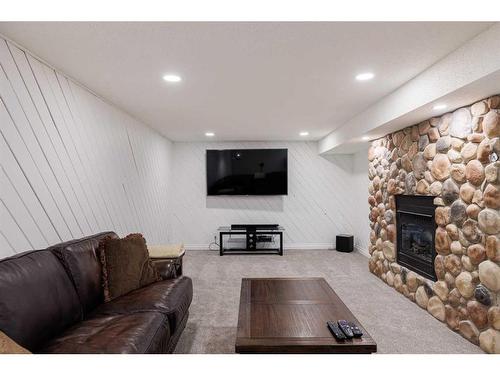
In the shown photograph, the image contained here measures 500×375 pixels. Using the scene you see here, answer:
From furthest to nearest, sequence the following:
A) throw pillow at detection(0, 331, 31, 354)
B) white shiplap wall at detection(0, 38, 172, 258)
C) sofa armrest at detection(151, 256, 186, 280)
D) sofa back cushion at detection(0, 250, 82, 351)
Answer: sofa armrest at detection(151, 256, 186, 280), white shiplap wall at detection(0, 38, 172, 258), sofa back cushion at detection(0, 250, 82, 351), throw pillow at detection(0, 331, 31, 354)

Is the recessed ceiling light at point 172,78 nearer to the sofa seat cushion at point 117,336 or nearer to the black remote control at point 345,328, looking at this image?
the sofa seat cushion at point 117,336

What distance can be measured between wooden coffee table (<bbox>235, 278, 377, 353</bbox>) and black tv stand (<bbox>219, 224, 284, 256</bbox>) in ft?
10.1

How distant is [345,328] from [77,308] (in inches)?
65.5

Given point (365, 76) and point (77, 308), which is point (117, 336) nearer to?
point (77, 308)

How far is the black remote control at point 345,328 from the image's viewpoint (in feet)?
5.30

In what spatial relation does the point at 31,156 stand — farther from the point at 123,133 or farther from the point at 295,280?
the point at 295,280

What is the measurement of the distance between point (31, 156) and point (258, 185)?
4.32m

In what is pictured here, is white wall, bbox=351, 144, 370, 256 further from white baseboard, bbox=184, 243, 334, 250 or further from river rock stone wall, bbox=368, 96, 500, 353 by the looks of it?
river rock stone wall, bbox=368, 96, 500, 353

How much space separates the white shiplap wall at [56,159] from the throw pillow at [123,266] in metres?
0.44

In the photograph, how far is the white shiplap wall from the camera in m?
1.89

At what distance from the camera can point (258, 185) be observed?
6.04 meters

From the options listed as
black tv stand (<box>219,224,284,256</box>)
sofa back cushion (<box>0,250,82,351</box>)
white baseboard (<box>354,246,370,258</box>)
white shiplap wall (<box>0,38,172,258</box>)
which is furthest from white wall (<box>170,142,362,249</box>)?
sofa back cushion (<box>0,250,82,351</box>)

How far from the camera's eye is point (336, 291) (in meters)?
3.60
